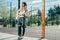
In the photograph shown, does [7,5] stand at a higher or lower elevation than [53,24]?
higher

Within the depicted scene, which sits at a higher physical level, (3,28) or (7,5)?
(7,5)

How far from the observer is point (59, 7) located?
1655cm

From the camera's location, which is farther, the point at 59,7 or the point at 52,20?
the point at 52,20

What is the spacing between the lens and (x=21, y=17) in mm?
8039

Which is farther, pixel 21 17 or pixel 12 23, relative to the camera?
pixel 12 23

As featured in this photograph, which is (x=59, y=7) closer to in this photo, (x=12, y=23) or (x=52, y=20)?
(x=52, y=20)

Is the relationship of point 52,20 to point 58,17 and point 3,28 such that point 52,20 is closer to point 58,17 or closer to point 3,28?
point 58,17

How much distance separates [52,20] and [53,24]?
359 millimetres

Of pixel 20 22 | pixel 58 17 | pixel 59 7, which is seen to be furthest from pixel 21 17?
pixel 58 17

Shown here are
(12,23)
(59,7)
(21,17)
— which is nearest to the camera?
(21,17)

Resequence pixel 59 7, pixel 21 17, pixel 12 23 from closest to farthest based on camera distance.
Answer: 1. pixel 21 17
2. pixel 59 7
3. pixel 12 23

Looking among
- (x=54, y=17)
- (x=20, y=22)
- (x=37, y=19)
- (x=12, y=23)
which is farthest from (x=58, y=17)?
(x=20, y=22)

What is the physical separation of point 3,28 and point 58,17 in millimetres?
4912

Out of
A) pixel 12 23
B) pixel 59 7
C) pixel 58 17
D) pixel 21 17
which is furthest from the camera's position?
pixel 12 23
